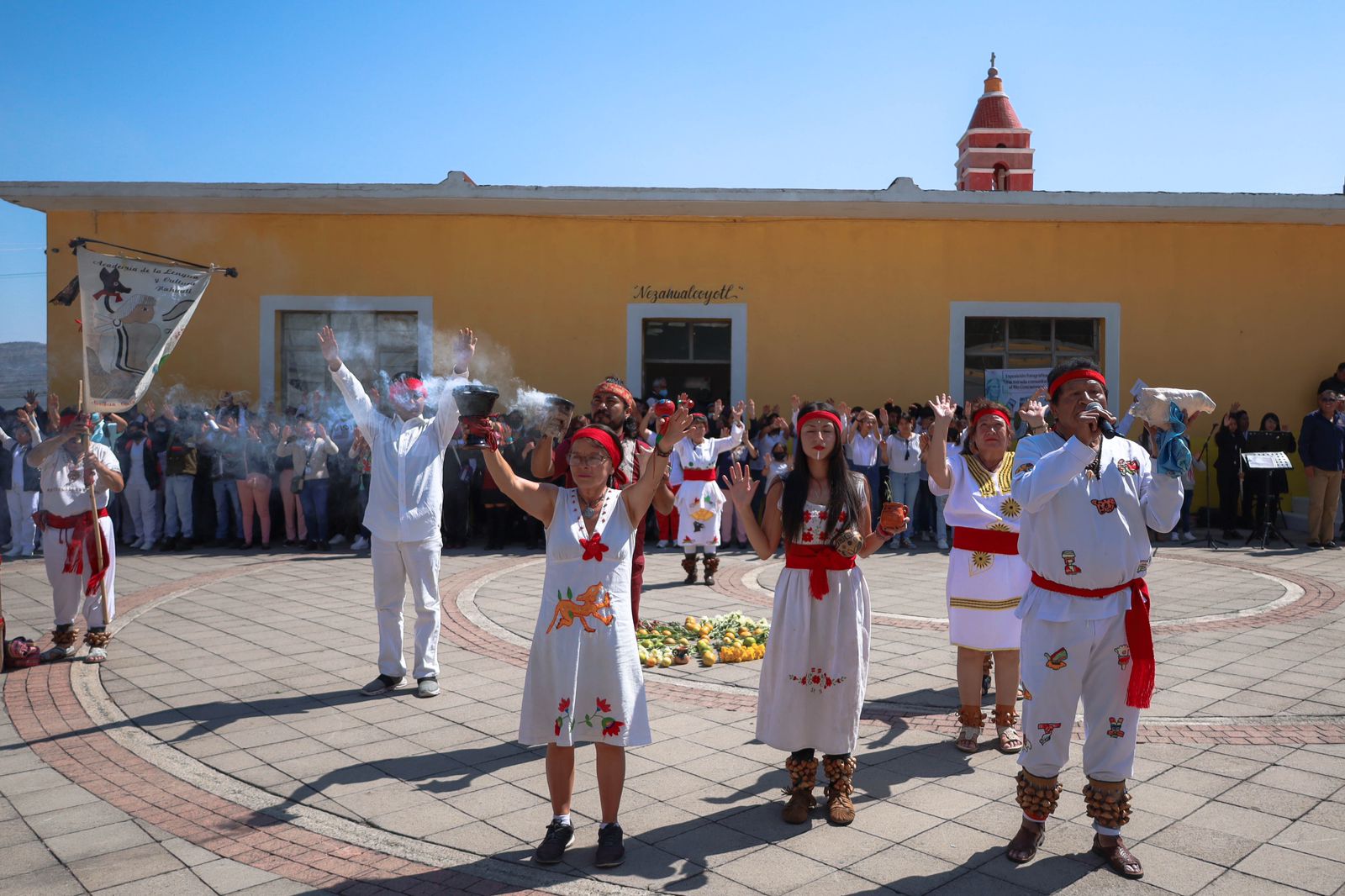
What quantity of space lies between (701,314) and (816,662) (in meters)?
13.0

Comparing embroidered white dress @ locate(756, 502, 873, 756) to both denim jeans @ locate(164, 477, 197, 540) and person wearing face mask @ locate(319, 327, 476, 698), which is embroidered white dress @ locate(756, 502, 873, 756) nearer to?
person wearing face mask @ locate(319, 327, 476, 698)

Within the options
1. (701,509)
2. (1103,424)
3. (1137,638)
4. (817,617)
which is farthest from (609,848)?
(701,509)

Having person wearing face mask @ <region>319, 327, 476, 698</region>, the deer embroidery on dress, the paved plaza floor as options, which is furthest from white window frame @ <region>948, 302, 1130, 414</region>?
the deer embroidery on dress

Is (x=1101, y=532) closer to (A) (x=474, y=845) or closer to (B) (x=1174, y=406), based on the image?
(B) (x=1174, y=406)

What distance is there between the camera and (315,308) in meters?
17.1

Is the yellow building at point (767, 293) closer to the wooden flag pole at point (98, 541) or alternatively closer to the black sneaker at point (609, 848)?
the wooden flag pole at point (98, 541)

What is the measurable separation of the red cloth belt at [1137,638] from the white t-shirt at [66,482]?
23.4 ft

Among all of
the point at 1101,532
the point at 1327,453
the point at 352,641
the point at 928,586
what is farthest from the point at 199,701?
the point at 1327,453

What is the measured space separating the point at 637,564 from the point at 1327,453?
1228 centimetres

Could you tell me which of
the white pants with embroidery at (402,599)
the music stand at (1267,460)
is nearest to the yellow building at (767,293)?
the music stand at (1267,460)

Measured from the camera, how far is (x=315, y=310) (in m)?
17.1

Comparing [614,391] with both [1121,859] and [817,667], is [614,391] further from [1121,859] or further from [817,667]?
[1121,859]

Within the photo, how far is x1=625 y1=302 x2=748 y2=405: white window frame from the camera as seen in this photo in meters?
17.2

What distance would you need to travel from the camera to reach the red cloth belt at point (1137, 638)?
4098mm
